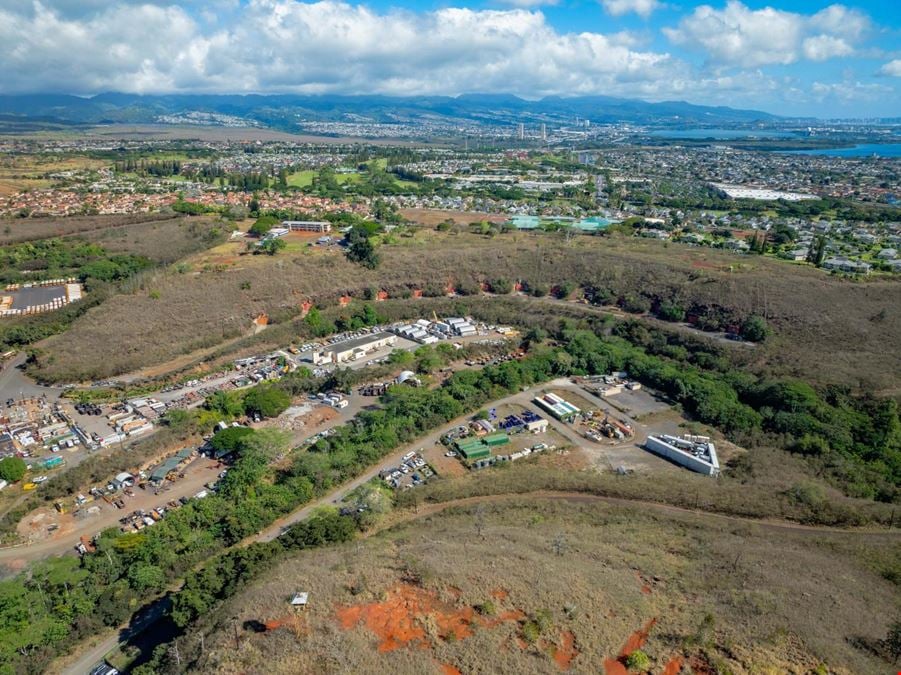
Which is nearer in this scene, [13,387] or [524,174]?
[13,387]

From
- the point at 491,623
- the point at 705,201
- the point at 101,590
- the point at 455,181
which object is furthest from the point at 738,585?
the point at 455,181

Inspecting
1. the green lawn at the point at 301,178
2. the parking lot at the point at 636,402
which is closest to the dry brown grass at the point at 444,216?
the green lawn at the point at 301,178

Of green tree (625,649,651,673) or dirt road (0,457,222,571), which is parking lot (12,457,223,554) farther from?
green tree (625,649,651,673)

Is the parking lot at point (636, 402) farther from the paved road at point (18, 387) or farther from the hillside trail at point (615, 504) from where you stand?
the paved road at point (18, 387)

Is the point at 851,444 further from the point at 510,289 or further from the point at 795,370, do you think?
the point at 510,289

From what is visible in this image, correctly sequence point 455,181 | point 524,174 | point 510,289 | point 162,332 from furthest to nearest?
1. point 524,174
2. point 455,181
3. point 510,289
4. point 162,332
